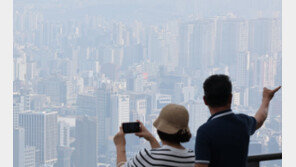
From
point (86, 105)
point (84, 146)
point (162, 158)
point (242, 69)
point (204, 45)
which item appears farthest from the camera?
point (204, 45)

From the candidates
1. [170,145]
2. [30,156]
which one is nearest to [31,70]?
[30,156]

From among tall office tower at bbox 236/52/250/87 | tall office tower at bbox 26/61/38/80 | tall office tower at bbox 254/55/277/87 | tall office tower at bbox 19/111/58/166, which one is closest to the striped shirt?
tall office tower at bbox 19/111/58/166

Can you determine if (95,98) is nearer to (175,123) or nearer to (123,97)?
(123,97)

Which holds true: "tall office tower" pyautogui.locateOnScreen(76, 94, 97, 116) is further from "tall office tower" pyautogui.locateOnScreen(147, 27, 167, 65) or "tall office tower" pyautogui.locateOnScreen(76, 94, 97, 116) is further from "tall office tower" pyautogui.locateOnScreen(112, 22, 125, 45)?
"tall office tower" pyautogui.locateOnScreen(147, 27, 167, 65)

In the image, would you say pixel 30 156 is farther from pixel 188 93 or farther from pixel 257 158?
pixel 257 158
